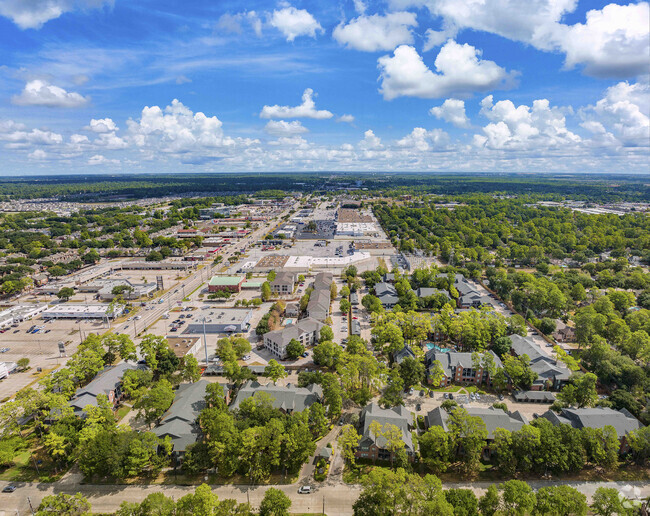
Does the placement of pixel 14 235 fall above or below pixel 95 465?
above

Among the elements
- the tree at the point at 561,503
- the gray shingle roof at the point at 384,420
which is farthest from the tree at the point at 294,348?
→ the tree at the point at 561,503

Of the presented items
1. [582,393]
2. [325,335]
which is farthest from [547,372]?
[325,335]

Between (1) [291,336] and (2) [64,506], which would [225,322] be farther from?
(2) [64,506]

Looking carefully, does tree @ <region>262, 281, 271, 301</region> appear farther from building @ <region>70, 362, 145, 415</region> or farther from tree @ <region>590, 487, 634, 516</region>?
tree @ <region>590, 487, 634, 516</region>

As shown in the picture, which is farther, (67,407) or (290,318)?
(290,318)

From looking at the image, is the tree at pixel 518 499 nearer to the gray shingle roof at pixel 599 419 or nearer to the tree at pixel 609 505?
the tree at pixel 609 505

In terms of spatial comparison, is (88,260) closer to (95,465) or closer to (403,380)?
(95,465)

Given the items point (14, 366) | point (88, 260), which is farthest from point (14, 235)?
point (14, 366)
